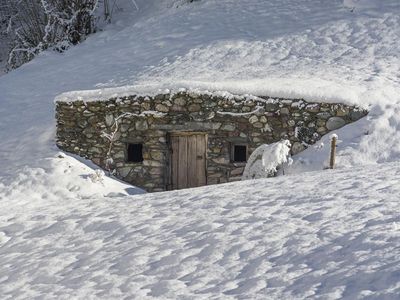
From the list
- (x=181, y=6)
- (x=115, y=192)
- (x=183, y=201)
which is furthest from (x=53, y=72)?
(x=183, y=201)

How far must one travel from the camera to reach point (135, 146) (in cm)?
1240

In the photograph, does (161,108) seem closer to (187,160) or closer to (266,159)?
(187,160)

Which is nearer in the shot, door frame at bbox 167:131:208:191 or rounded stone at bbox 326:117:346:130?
rounded stone at bbox 326:117:346:130

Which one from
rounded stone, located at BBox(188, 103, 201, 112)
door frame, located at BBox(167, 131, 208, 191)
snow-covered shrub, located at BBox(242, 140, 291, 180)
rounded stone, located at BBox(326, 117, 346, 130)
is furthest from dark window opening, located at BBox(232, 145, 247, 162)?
rounded stone, located at BBox(326, 117, 346, 130)

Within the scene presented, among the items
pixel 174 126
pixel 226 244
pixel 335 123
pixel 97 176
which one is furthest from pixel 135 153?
pixel 226 244

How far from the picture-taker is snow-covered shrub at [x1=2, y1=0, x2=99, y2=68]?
19.1 m

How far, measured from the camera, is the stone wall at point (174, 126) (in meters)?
11.4

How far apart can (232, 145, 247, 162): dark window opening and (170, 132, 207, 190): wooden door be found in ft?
1.74

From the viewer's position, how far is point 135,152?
40.8 ft

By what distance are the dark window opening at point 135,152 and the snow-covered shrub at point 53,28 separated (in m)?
7.09

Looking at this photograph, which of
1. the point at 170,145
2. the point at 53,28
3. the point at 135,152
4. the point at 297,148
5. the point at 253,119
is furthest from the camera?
the point at 53,28

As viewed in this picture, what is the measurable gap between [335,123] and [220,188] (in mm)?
3224

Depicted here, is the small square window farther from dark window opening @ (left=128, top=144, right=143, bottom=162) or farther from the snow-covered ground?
the snow-covered ground

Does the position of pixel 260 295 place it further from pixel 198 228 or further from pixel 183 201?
pixel 183 201
